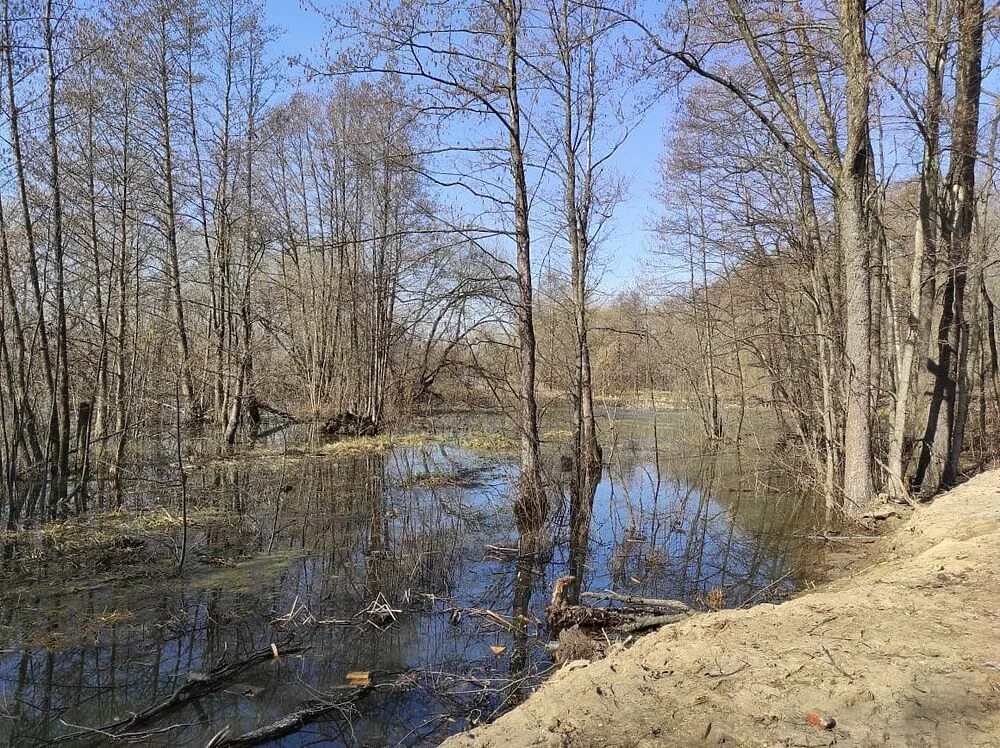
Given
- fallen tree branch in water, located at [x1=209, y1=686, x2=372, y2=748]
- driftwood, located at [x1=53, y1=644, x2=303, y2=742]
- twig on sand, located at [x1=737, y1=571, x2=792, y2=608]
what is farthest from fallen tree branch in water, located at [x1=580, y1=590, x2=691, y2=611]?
driftwood, located at [x1=53, y1=644, x2=303, y2=742]

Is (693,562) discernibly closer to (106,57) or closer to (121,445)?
(121,445)

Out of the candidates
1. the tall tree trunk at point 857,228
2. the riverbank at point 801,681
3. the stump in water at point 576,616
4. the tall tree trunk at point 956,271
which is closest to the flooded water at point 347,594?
the stump in water at point 576,616

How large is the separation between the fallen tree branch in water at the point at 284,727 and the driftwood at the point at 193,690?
26.5 inches

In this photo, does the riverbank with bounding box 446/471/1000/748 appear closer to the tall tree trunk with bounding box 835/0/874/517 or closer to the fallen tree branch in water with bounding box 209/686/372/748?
the fallen tree branch in water with bounding box 209/686/372/748

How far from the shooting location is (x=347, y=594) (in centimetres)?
637

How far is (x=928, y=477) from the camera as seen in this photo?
978 cm

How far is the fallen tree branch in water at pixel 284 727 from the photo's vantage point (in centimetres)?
380

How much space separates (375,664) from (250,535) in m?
4.26

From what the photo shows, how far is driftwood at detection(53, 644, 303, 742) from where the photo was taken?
396 cm

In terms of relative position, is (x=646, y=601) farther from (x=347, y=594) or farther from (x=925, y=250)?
(x=925, y=250)

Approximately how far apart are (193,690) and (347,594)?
81.1 inches

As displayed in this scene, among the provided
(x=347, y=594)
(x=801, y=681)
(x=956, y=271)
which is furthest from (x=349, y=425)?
(x=801, y=681)

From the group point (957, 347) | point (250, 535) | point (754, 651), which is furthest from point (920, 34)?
point (250, 535)

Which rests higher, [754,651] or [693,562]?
[754,651]
